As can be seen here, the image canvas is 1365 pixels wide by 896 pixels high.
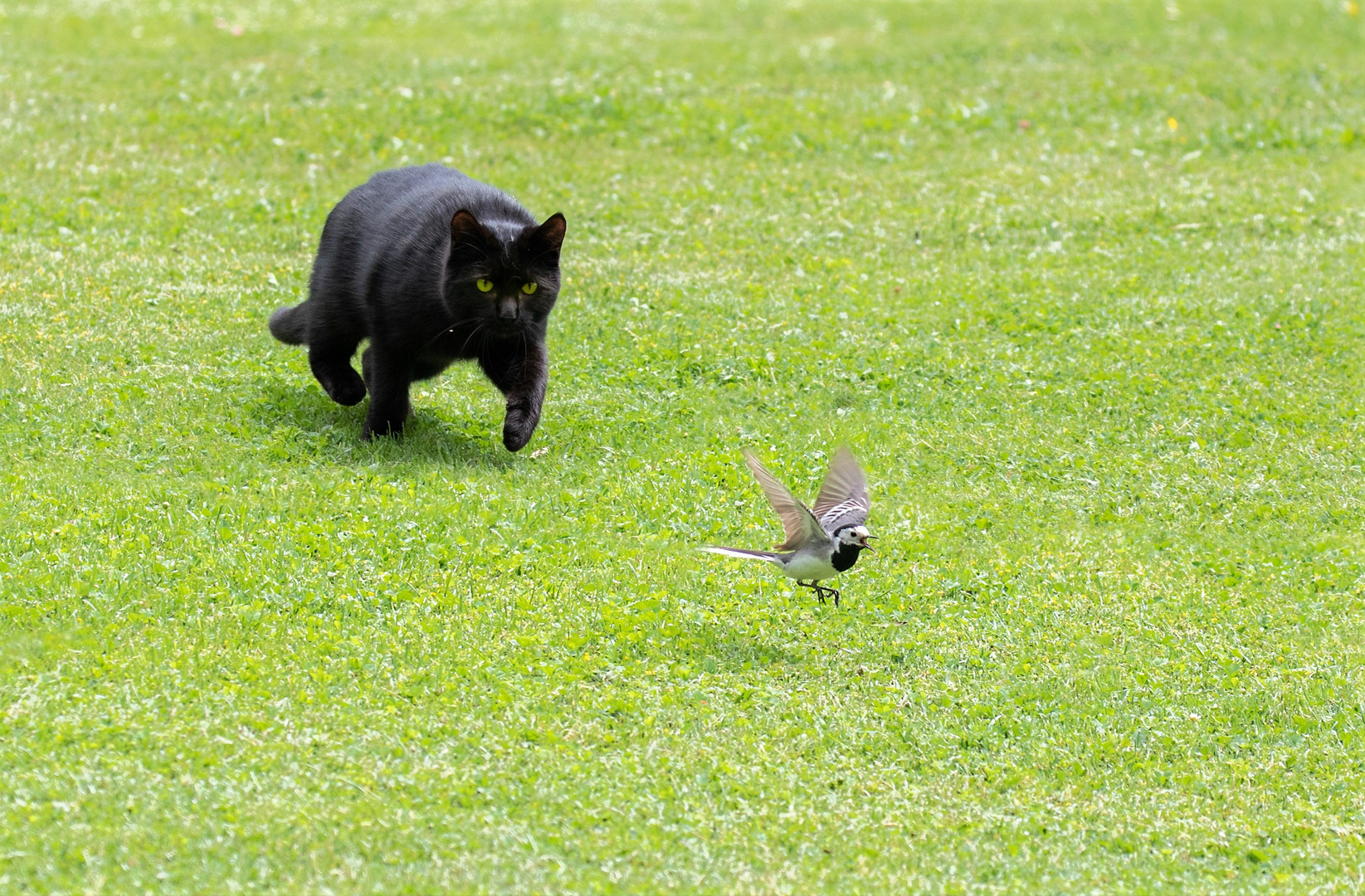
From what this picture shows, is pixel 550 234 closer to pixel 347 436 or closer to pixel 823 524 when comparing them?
pixel 347 436

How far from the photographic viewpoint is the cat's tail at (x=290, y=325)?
10.3 m

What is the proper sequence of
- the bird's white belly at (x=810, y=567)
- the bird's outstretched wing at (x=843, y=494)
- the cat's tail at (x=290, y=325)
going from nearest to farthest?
the bird's white belly at (x=810, y=567), the bird's outstretched wing at (x=843, y=494), the cat's tail at (x=290, y=325)

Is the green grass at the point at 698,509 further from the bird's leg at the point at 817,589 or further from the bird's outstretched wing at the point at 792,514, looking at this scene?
the bird's outstretched wing at the point at 792,514

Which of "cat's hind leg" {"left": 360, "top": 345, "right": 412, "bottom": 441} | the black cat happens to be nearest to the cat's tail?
the black cat

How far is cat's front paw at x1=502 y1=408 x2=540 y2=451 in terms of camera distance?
30.7 feet

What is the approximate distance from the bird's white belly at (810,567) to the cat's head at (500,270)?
2.69 m

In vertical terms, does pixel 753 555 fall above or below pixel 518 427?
above

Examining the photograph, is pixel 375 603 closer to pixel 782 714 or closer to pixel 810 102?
pixel 782 714

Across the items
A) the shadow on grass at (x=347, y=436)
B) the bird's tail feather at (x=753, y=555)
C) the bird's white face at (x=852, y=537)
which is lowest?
the shadow on grass at (x=347, y=436)

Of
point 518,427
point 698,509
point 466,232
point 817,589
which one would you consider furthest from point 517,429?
point 817,589

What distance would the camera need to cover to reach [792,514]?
690 centimetres

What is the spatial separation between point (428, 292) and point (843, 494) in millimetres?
3243

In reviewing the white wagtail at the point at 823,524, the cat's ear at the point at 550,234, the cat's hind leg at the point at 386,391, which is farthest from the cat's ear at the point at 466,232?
the white wagtail at the point at 823,524

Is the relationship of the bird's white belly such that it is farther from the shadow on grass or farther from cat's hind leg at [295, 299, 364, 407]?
cat's hind leg at [295, 299, 364, 407]
